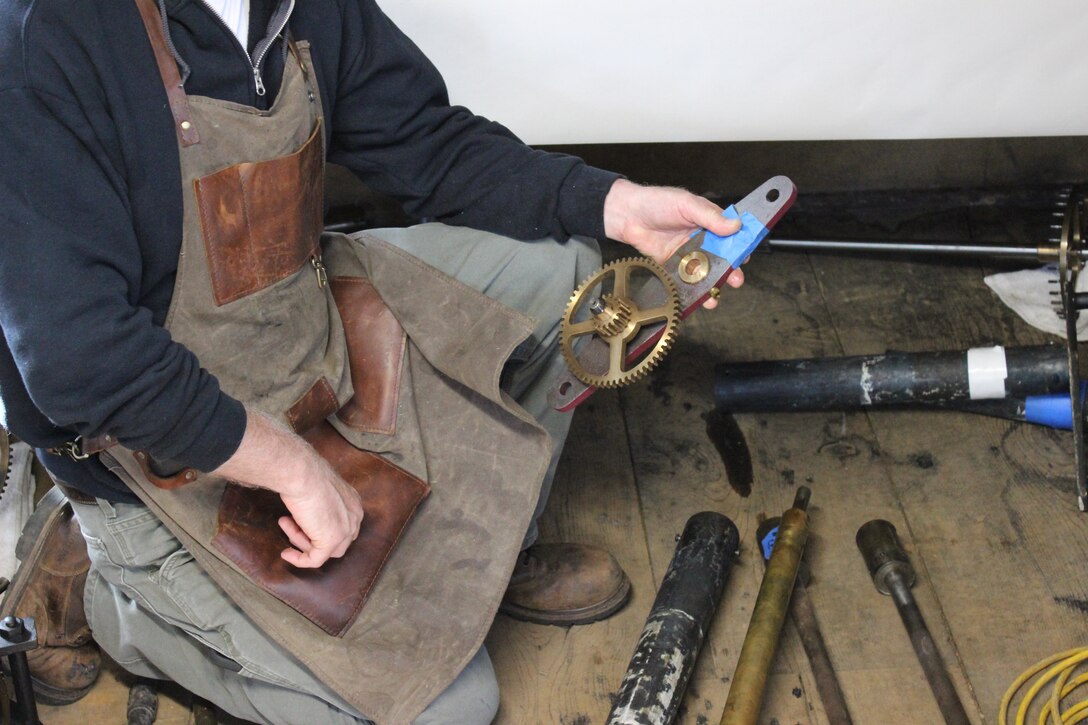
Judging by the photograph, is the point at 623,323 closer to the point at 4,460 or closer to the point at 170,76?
the point at 170,76

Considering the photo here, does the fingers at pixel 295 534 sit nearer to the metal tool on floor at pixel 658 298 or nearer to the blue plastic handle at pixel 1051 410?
the metal tool on floor at pixel 658 298

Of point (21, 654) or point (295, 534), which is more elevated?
point (295, 534)

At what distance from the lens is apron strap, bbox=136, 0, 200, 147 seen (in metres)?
1.20

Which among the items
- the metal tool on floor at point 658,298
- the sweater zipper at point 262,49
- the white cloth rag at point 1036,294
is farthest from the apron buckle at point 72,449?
the white cloth rag at point 1036,294

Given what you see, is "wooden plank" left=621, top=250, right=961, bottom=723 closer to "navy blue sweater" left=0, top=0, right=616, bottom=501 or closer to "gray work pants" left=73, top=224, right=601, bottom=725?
"gray work pants" left=73, top=224, right=601, bottom=725

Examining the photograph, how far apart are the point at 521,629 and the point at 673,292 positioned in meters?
0.62

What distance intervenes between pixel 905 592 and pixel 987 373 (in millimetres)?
470

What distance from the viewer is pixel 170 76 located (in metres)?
1.22

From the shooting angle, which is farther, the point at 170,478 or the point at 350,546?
the point at 350,546

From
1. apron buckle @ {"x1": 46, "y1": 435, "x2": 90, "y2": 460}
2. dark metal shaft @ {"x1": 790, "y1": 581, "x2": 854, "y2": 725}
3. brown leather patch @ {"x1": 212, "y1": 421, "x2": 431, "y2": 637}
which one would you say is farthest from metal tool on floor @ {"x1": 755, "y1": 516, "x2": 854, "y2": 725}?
apron buckle @ {"x1": 46, "y1": 435, "x2": 90, "y2": 460}

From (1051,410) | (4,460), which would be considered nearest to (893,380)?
(1051,410)

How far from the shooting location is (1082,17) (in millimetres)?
1986

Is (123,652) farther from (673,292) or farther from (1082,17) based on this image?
(1082,17)

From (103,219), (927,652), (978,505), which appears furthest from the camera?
(978,505)
